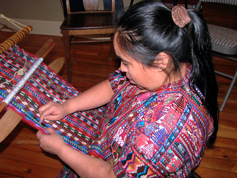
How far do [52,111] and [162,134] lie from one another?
0.52 metres

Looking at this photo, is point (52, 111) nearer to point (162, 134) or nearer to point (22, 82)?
point (22, 82)

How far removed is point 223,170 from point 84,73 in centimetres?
164

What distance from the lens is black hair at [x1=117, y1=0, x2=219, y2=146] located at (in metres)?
0.64

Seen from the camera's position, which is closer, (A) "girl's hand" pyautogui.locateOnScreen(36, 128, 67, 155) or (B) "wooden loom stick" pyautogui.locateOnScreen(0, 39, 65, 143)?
(B) "wooden loom stick" pyautogui.locateOnScreen(0, 39, 65, 143)

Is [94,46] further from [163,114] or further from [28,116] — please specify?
[163,114]

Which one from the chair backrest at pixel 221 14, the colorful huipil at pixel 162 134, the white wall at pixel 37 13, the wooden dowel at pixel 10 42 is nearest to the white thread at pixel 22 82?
the wooden dowel at pixel 10 42

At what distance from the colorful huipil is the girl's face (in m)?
0.03

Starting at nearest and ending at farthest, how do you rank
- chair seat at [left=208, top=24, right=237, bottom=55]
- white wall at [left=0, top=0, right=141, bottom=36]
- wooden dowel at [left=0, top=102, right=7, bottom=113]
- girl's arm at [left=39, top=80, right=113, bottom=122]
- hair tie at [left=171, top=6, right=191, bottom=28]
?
hair tie at [left=171, top=6, right=191, bottom=28], wooden dowel at [left=0, top=102, right=7, bottom=113], girl's arm at [left=39, top=80, right=113, bottom=122], chair seat at [left=208, top=24, right=237, bottom=55], white wall at [left=0, top=0, right=141, bottom=36]

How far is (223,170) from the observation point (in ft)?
4.93

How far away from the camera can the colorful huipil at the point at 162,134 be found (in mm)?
634

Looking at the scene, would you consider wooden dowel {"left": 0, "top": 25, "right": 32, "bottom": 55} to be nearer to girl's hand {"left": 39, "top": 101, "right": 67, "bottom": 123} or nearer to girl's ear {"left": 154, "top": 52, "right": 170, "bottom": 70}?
girl's hand {"left": 39, "top": 101, "right": 67, "bottom": 123}

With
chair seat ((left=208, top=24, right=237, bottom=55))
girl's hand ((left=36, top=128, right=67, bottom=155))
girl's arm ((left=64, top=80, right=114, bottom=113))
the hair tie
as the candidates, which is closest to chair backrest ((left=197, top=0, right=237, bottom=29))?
chair seat ((left=208, top=24, right=237, bottom=55))

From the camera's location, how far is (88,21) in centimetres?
198

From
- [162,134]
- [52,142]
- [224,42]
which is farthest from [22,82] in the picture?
[224,42]
